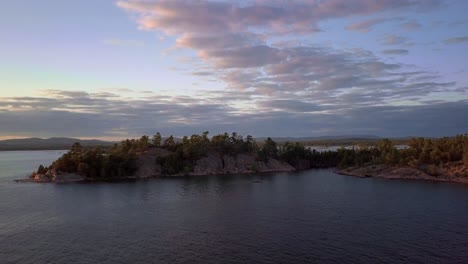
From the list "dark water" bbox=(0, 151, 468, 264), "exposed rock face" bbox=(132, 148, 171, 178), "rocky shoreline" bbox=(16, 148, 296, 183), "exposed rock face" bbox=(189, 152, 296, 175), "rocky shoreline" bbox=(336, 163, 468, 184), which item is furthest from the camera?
"exposed rock face" bbox=(189, 152, 296, 175)

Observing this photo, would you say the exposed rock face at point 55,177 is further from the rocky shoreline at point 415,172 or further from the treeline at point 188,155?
the rocky shoreline at point 415,172

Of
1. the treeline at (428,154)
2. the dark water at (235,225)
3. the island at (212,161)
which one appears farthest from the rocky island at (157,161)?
the treeline at (428,154)

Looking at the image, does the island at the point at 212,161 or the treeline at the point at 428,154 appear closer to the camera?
the island at the point at 212,161

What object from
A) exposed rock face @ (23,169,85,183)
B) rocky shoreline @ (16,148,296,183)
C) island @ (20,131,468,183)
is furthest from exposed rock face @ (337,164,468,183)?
exposed rock face @ (23,169,85,183)

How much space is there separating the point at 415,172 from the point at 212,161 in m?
85.3

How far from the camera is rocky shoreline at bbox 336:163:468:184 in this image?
143 metres

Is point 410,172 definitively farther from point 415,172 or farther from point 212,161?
point 212,161

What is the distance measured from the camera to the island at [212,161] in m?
151

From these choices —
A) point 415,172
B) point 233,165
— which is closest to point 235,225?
point 415,172

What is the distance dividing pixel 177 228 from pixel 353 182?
8854 cm

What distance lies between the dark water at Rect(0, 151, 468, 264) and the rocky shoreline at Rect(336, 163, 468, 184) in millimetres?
25875

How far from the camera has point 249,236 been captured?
6462 centimetres

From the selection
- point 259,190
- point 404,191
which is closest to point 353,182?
point 404,191

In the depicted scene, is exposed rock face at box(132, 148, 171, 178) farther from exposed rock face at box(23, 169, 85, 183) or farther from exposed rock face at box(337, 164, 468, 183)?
exposed rock face at box(337, 164, 468, 183)
